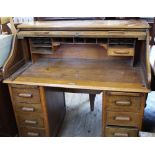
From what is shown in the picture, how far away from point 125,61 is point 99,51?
8.8 inches

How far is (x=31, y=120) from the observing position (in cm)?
145

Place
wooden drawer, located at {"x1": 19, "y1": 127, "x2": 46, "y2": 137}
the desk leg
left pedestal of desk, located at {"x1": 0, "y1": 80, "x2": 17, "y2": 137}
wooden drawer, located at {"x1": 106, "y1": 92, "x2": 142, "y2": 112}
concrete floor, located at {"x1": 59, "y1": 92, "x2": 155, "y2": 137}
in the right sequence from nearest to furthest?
wooden drawer, located at {"x1": 106, "y1": 92, "x2": 142, "y2": 112} → left pedestal of desk, located at {"x1": 0, "y1": 80, "x2": 17, "y2": 137} → wooden drawer, located at {"x1": 19, "y1": 127, "x2": 46, "y2": 137} → concrete floor, located at {"x1": 59, "y1": 92, "x2": 155, "y2": 137} → the desk leg

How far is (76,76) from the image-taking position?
132cm

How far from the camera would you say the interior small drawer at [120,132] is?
129 cm

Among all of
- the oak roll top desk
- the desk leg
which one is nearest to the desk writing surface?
the oak roll top desk

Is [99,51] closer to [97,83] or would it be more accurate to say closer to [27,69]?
[97,83]

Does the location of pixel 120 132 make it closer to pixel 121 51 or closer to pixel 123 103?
pixel 123 103

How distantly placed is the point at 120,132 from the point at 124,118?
0.12 meters

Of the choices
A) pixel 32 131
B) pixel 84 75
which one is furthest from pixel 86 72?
pixel 32 131

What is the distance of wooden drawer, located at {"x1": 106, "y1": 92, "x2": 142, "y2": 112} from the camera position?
1.18 m

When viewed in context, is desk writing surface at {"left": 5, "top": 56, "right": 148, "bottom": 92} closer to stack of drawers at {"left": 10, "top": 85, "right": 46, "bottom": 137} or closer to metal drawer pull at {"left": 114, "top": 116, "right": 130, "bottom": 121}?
stack of drawers at {"left": 10, "top": 85, "right": 46, "bottom": 137}

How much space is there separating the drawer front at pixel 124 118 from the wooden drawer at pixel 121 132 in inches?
1.5

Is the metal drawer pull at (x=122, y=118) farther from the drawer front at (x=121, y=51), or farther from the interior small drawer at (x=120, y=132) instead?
the drawer front at (x=121, y=51)

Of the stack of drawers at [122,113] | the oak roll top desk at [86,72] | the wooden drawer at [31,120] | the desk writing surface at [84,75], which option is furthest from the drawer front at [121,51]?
the wooden drawer at [31,120]
